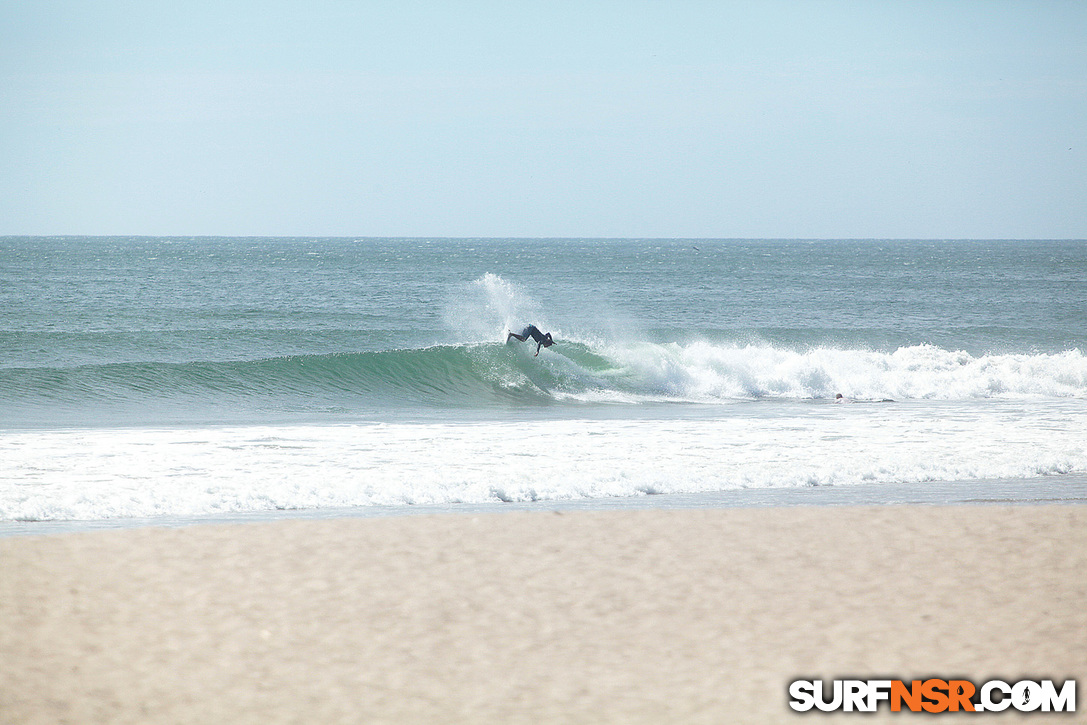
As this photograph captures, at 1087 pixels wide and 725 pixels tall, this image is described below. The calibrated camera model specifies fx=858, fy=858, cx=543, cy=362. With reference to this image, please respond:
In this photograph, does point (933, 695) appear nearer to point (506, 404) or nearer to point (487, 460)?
point (487, 460)

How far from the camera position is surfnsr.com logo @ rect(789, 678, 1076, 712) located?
13.4 feet

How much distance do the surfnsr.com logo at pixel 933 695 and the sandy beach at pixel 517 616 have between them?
0.33 ft

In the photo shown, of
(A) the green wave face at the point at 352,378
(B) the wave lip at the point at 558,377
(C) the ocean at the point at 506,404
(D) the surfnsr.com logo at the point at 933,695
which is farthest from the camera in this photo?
(B) the wave lip at the point at 558,377

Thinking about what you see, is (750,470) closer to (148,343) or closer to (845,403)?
(845,403)

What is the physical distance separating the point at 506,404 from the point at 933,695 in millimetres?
13291

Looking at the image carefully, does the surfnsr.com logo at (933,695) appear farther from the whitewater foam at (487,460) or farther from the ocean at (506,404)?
the whitewater foam at (487,460)

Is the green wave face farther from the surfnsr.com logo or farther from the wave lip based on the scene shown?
the surfnsr.com logo

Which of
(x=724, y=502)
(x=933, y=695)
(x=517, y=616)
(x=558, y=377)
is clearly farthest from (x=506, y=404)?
(x=933, y=695)

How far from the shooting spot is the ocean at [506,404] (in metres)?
9.09

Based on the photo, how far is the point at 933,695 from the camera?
165 inches

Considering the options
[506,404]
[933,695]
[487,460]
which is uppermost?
[506,404]

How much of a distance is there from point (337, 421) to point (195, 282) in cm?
3776

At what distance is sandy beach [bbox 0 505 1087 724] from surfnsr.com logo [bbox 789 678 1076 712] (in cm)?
10

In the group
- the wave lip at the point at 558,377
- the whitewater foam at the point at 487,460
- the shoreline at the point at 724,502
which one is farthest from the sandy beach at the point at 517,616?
the wave lip at the point at 558,377
